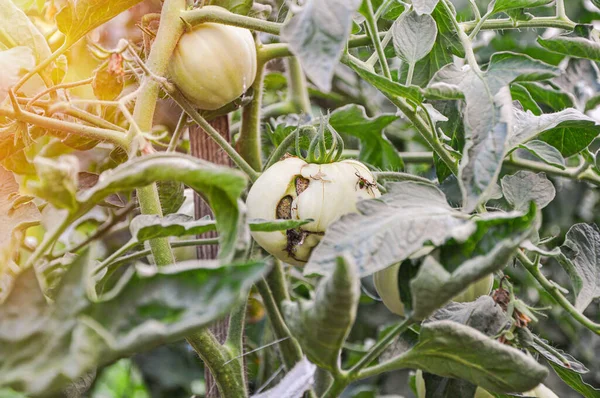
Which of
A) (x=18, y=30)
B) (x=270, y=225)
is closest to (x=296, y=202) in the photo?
(x=270, y=225)

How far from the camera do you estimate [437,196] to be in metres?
0.50

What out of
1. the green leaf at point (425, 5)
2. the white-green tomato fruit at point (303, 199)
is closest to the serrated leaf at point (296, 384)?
the white-green tomato fruit at point (303, 199)

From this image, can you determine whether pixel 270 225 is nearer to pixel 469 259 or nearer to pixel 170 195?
pixel 469 259

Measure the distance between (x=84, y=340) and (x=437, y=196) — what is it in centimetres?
29

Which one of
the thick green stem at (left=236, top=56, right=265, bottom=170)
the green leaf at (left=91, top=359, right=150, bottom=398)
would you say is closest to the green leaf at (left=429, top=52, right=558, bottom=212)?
the thick green stem at (left=236, top=56, right=265, bottom=170)

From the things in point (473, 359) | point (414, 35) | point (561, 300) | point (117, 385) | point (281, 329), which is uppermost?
point (414, 35)

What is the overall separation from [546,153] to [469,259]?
0.25m

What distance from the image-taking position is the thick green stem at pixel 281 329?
29.3 inches

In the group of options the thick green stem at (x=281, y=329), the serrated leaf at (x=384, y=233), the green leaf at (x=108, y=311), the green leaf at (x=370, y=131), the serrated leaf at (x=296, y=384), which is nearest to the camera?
the green leaf at (x=108, y=311)

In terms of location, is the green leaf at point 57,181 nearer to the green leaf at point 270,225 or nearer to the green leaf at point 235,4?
the green leaf at point 270,225

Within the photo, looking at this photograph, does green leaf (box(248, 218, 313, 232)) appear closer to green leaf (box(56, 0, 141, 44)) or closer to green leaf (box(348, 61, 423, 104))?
green leaf (box(348, 61, 423, 104))

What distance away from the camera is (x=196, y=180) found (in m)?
0.41

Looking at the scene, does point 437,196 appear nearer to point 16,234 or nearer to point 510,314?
point 510,314

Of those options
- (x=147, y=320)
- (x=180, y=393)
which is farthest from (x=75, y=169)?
(x=180, y=393)
